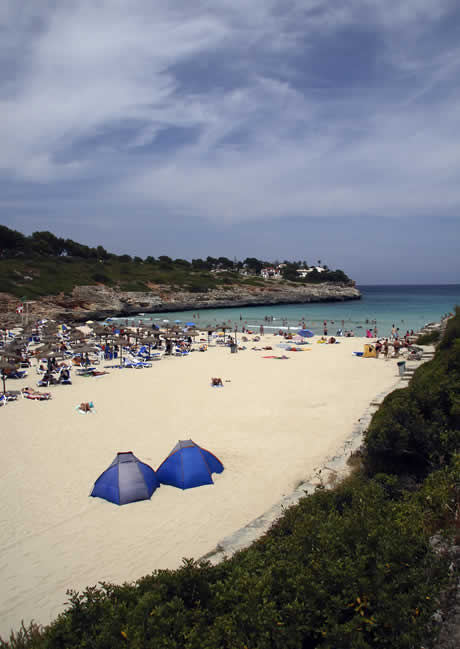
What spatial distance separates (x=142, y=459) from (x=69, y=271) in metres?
77.3

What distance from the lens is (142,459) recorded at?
398 inches

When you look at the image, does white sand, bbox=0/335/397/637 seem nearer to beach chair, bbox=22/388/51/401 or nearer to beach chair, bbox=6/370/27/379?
beach chair, bbox=22/388/51/401

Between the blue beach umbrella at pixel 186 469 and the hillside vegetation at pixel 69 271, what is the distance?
57507mm

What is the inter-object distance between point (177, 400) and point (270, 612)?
1311cm

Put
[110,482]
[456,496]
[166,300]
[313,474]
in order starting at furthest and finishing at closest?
[166,300], [313,474], [110,482], [456,496]

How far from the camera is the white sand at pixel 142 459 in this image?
6336mm

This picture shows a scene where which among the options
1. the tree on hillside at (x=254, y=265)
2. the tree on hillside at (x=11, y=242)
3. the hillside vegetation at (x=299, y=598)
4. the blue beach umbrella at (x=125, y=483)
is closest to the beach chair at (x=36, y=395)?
the blue beach umbrella at (x=125, y=483)

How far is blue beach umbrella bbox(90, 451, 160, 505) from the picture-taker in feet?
26.5

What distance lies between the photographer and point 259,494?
838cm

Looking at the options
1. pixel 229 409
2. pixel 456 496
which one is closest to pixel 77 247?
pixel 229 409

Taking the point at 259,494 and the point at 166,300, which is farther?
the point at 166,300

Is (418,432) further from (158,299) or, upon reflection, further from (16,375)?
(158,299)

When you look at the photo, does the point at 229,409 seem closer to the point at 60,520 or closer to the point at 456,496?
the point at 60,520

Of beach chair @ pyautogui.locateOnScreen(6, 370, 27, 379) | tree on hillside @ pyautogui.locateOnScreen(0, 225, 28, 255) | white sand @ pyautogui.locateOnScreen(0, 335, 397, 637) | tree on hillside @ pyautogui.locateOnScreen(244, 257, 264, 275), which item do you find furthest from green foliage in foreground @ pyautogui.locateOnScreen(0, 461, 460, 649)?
tree on hillside @ pyautogui.locateOnScreen(244, 257, 264, 275)
